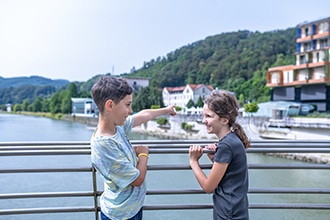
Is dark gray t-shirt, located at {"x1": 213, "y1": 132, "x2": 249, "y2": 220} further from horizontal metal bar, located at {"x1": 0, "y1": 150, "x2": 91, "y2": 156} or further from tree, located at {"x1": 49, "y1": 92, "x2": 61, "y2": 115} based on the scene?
tree, located at {"x1": 49, "y1": 92, "x2": 61, "y2": 115}

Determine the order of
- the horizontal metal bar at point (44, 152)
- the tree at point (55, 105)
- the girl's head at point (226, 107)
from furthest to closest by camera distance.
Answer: the tree at point (55, 105)
the horizontal metal bar at point (44, 152)
the girl's head at point (226, 107)

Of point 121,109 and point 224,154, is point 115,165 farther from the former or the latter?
point 224,154

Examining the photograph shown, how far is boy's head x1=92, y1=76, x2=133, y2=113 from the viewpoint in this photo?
148 cm

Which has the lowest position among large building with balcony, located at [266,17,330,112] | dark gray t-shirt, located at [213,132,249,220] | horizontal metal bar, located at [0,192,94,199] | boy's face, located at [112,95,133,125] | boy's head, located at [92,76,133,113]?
horizontal metal bar, located at [0,192,94,199]

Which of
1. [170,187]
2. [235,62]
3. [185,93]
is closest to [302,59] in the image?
[170,187]

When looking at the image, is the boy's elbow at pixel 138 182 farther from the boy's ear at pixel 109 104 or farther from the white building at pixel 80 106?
the white building at pixel 80 106

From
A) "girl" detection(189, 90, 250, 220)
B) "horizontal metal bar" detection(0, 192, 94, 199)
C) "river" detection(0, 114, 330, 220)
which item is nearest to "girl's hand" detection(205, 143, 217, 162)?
"girl" detection(189, 90, 250, 220)

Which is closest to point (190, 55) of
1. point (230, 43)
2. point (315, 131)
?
point (230, 43)

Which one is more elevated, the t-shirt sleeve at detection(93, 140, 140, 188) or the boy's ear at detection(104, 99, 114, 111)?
the boy's ear at detection(104, 99, 114, 111)

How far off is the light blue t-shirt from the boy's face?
72 mm

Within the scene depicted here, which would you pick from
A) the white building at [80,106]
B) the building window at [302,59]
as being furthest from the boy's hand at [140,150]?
the white building at [80,106]

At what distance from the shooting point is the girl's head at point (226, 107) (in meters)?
1.57

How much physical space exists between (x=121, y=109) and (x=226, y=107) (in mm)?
501

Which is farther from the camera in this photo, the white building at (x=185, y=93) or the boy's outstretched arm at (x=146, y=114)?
the white building at (x=185, y=93)
